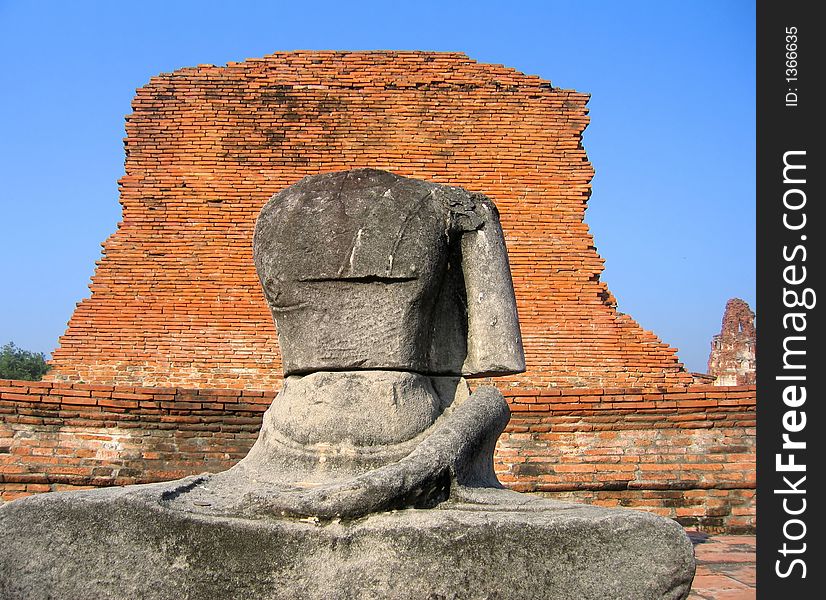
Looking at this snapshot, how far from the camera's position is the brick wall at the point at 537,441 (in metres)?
6.86

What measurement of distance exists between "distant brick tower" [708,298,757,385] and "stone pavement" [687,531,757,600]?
47.6 feet

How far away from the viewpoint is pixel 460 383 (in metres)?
3.14

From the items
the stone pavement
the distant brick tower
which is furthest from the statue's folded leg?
the distant brick tower

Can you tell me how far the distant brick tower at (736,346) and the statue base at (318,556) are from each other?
19.0m

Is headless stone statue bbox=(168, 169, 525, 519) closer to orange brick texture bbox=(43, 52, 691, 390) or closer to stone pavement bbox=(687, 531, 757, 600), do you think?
stone pavement bbox=(687, 531, 757, 600)

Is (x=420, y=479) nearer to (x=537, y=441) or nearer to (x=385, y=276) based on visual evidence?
(x=385, y=276)

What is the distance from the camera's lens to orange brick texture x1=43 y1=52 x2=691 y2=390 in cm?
1035

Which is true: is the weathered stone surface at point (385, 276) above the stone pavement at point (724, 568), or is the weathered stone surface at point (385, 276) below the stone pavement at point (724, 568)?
above

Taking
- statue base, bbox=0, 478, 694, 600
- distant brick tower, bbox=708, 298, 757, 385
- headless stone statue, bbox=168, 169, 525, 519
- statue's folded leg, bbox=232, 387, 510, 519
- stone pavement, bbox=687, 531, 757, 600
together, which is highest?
distant brick tower, bbox=708, 298, 757, 385

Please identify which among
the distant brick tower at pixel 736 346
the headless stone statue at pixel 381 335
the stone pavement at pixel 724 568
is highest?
the distant brick tower at pixel 736 346

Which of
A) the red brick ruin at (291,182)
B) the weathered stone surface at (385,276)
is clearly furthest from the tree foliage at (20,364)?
the weathered stone surface at (385,276)

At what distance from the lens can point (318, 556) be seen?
A: 7.61 feet

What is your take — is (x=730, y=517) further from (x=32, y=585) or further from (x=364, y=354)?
(x=32, y=585)

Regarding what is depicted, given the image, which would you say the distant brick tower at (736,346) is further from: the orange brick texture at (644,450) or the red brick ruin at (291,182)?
the orange brick texture at (644,450)
